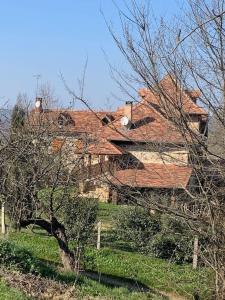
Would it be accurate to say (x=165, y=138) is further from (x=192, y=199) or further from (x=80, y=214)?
(x=80, y=214)

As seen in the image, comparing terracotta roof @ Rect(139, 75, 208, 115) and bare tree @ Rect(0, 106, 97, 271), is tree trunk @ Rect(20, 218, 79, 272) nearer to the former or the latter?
bare tree @ Rect(0, 106, 97, 271)

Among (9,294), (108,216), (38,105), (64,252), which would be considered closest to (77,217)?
(64,252)

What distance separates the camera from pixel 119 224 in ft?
64.5

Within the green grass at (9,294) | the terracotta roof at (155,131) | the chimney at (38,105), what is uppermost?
the chimney at (38,105)

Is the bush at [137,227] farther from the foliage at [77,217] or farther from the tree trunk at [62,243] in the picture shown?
the tree trunk at [62,243]

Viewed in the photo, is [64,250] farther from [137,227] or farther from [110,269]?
[137,227]

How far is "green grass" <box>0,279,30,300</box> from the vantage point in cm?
645

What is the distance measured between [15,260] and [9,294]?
8.95ft

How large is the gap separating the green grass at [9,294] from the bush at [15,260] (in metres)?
1.72

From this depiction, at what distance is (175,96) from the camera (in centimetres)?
487

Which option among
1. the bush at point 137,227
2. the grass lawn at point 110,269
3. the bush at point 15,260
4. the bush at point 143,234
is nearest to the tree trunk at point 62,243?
the grass lawn at point 110,269

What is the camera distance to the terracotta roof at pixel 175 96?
4.86m

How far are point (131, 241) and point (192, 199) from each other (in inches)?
568

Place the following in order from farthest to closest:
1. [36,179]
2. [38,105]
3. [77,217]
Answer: [38,105] < [77,217] < [36,179]
